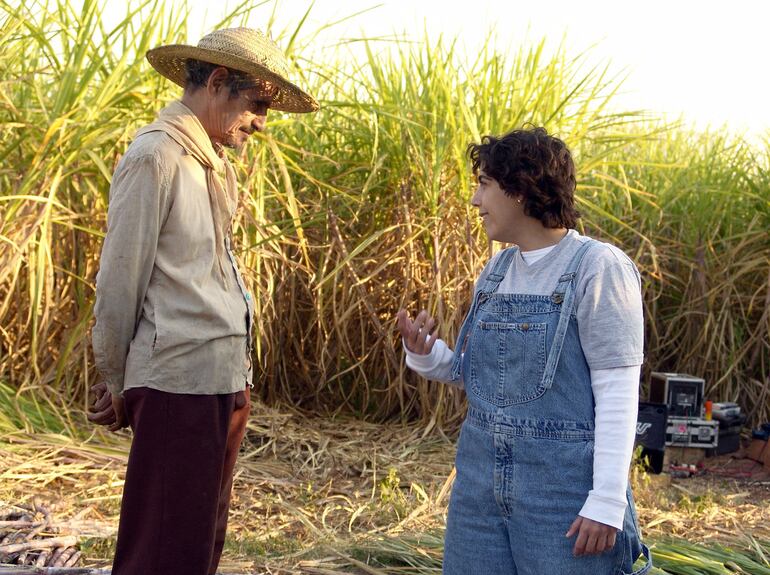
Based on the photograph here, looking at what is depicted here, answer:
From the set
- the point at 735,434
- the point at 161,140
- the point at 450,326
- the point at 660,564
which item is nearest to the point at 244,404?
the point at 161,140

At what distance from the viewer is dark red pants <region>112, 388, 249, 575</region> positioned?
1933 mm

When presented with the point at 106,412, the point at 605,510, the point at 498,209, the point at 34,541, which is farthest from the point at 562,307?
the point at 34,541

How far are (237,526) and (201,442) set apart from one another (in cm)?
177

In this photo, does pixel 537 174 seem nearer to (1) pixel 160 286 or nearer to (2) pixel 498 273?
(2) pixel 498 273

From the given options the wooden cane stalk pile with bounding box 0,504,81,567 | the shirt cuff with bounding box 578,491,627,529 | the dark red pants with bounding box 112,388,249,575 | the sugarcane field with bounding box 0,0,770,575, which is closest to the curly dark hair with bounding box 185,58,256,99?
the sugarcane field with bounding box 0,0,770,575

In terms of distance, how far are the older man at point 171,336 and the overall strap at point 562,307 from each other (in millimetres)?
669

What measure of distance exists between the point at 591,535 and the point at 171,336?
0.88 metres

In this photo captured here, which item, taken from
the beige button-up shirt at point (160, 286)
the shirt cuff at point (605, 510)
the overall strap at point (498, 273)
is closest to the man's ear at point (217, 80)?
the beige button-up shirt at point (160, 286)

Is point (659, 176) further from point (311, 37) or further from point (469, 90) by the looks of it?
point (311, 37)

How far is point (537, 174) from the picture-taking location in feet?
6.16

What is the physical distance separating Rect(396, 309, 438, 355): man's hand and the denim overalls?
0.56 ft

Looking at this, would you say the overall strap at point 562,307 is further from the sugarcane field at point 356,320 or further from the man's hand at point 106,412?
the man's hand at point 106,412

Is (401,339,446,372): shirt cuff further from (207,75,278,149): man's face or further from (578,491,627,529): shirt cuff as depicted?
(207,75,278,149): man's face

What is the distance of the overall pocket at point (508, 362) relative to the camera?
1.79m
